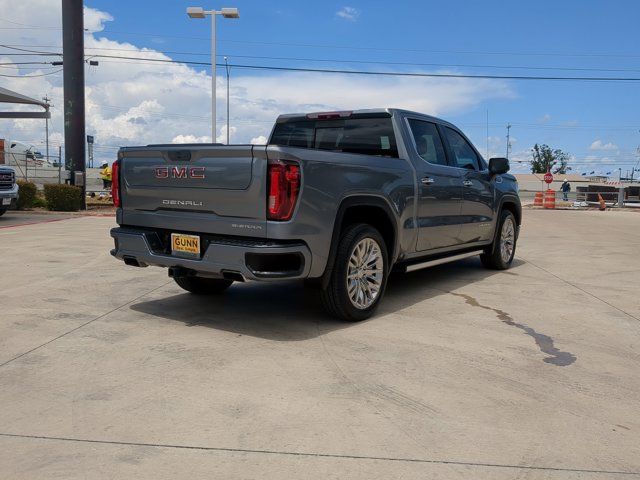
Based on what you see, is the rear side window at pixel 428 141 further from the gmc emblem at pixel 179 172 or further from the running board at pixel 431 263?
the gmc emblem at pixel 179 172

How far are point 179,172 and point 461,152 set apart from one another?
12.5ft

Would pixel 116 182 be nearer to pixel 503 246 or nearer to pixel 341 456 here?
pixel 341 456

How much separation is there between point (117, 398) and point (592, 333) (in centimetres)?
390

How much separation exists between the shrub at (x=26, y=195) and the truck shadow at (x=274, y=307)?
14.6m

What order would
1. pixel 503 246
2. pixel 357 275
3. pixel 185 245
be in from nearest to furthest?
pixel 185 245 < pixel 357 275 < pixel 503 246

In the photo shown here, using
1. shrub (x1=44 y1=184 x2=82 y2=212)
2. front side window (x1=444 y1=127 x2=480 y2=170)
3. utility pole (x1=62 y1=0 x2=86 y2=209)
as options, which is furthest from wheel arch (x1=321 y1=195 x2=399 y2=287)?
utility pole (x1=62 y1=0 x2=86 y2=209)

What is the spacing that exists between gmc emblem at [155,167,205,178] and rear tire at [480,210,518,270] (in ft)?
15.5

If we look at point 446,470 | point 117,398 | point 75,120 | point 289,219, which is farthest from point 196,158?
point 75,120

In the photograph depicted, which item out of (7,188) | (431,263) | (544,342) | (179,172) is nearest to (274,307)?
(179,172)

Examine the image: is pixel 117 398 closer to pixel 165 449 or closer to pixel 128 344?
pixel 165 449

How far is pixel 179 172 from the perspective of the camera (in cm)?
481

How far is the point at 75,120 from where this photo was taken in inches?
765

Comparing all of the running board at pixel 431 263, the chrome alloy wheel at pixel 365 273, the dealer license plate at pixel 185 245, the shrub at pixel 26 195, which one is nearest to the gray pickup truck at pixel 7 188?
the shrub at pixel 26 195

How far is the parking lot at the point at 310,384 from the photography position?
8.97ft
